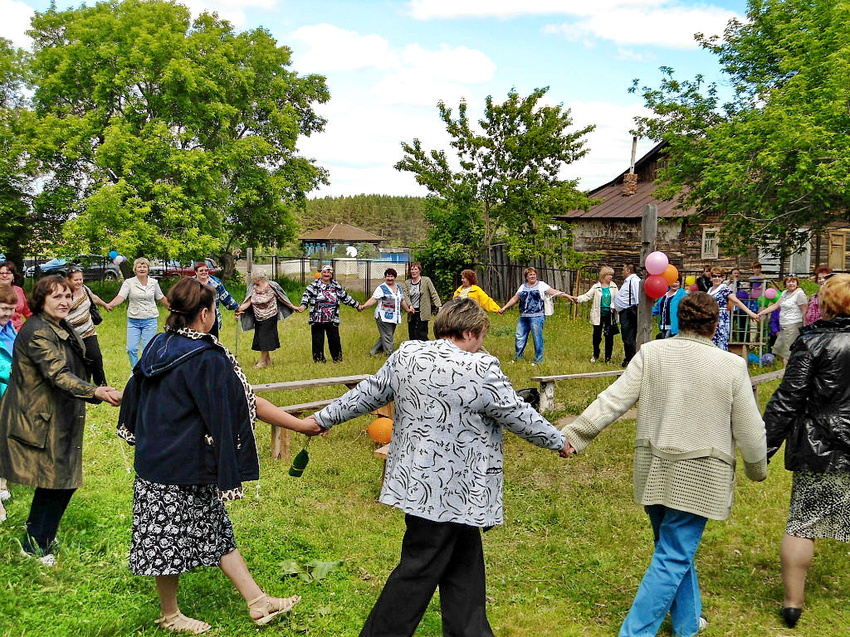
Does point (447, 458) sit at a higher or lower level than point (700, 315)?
lower

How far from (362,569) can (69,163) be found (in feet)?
82.6

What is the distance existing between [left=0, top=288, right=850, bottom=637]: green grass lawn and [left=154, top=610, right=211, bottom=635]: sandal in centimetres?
6

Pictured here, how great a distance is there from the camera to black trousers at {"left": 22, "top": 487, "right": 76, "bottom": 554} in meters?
4.27

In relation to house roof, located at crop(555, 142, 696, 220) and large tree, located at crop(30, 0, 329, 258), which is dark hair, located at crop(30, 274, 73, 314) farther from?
house roof, located at crop(555, 142, 696, 220)

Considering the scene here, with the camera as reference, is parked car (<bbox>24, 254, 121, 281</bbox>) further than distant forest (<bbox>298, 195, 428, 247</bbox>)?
No

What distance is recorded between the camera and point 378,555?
4.77m

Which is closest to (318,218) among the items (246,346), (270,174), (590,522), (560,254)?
(270,174)

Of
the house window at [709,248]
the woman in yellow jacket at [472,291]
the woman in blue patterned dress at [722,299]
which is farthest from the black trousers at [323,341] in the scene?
the house window at [709,248]

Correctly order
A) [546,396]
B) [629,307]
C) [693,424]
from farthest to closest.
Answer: [629,307], [546,396], [693,424]

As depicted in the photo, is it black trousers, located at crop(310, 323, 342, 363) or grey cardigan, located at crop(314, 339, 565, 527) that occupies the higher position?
grey cardigan, located at crop(314, 339, 565, 527)

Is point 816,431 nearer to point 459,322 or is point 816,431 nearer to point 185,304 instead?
point 459,322

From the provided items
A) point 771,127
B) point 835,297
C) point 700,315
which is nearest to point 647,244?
point 835,297

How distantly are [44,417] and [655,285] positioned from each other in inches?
226

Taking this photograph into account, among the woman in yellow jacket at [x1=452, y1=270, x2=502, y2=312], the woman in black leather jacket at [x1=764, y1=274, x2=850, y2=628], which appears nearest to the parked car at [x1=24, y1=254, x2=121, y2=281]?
the woman in yellow jacket at [x1=452, y1=270, x2=502, y2=312]
